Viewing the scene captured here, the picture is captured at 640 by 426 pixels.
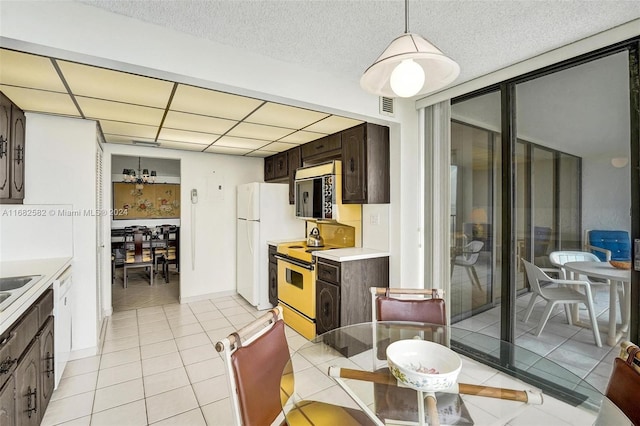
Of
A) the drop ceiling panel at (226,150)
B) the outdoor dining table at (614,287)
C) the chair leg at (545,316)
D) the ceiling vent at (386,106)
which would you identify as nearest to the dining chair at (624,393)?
the outdoor dining table at (614,287)

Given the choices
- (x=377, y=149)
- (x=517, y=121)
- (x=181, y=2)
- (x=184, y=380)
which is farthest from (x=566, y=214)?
(x=184, y=380)

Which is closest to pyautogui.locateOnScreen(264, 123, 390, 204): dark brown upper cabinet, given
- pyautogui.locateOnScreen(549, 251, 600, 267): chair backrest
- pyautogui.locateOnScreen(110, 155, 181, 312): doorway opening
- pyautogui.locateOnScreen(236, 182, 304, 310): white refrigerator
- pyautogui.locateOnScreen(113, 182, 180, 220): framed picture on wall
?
pyautogui.locateOnScreen(236, 182, 304, 310): white refrigerator

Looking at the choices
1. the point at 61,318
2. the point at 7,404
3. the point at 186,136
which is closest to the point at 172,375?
the point at 61,318

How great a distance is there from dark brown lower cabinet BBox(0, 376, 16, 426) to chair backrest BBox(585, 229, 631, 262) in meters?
3.46

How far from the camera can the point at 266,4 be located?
164cm

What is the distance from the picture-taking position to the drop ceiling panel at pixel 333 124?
290cm

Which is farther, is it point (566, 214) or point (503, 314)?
point (503, 314)

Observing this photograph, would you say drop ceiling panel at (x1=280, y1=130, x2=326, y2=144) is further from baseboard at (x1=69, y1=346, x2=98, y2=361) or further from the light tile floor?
baseboard at (x1=69, y1=346, x2=98, y2=361)

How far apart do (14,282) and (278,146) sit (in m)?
2.95

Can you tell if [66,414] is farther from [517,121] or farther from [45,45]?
[517,121]

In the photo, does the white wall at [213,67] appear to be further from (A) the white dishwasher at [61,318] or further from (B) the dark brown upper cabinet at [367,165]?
(A) the white dishwasher at [61,318]

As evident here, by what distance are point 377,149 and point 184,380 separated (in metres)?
2.71

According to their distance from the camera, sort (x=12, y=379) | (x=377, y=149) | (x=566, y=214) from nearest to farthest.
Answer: (x=12, y=379) < (x=566, y=214) < (x=377, y=149)

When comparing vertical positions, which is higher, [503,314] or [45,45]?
[45,45]
